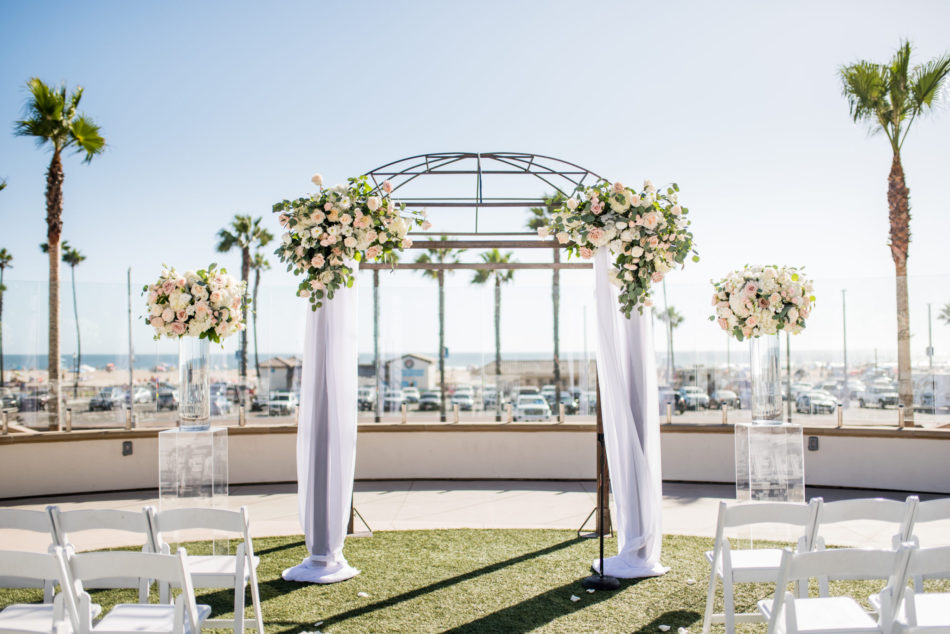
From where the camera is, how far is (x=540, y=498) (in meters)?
7.57

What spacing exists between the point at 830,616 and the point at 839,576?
0.31m

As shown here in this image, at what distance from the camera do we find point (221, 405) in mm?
8695

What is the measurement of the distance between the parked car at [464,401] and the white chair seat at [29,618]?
244 inches

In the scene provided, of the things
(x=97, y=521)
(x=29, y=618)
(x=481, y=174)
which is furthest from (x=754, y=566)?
(x=481, y=174)

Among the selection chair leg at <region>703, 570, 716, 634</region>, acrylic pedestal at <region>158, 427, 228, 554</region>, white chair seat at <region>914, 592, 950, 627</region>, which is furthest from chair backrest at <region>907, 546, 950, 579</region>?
acrylic pedestal at <region>158, 427, 228, 554</region>

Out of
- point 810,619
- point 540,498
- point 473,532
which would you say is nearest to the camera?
point 810,619

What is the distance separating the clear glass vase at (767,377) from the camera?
4898mm

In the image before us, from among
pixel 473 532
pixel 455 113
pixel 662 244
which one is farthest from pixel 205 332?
pixel 455 113

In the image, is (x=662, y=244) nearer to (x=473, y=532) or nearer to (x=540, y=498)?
(x=473, y=532)

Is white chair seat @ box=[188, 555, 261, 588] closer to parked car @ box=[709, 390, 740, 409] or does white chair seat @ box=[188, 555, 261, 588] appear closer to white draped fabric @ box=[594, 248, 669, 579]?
white draped fabric @ box=[594, 248, 669, 579]

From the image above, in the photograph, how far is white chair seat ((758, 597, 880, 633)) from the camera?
8.61 ft

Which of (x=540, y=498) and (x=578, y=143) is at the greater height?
(x=578, y=143)

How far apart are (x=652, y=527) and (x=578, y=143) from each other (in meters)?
7.12

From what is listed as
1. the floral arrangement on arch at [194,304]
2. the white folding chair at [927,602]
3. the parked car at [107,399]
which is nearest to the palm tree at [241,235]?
the parked car at [107,399]
